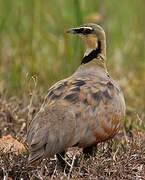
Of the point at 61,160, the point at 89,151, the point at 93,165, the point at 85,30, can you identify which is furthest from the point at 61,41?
the point at 93,165

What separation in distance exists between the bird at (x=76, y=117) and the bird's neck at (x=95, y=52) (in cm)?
28

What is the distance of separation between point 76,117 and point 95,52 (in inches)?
40.0

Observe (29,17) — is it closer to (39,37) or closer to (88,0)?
(39,37)

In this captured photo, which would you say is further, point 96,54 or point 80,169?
point 96,54

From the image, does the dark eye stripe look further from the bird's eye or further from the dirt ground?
the dirt ground

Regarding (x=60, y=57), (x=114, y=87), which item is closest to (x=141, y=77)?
(x=60, y=57)

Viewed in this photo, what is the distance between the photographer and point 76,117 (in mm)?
5039

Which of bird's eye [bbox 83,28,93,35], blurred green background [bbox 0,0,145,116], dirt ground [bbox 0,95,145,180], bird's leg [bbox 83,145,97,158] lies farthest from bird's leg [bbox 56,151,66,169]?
blurred green background [bbox 0,0,145,116]

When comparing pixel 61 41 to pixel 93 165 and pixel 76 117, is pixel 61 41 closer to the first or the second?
pixel 76 117

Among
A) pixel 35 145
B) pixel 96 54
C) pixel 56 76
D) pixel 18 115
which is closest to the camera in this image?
pixel 35 145

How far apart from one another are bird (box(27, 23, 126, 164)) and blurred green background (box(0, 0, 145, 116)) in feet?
6.86

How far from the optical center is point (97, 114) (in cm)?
514

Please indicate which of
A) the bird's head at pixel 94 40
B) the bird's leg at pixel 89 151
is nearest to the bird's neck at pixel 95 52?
the bird's head at pixel 94 40

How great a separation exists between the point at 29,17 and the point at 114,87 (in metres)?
3.38
